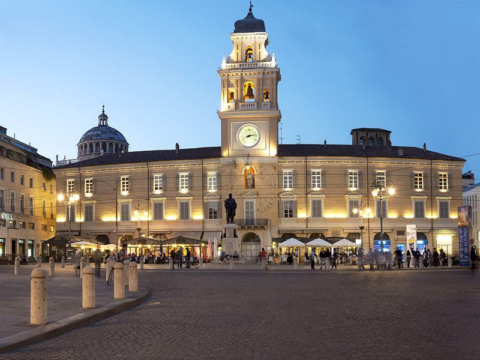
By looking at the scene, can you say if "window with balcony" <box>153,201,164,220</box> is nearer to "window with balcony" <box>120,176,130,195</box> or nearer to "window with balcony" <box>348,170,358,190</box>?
"window with balcony" <box>120,176,130,195</box>

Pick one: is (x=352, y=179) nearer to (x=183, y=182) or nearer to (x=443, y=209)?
(x=443, y=209)

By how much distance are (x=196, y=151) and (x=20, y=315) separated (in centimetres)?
6005

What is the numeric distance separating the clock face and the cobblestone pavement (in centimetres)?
4980

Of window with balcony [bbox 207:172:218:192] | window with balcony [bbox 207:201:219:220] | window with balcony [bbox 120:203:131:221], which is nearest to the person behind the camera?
window with balcony [bbox 207:201:219:220]

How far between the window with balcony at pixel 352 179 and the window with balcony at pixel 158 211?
61.4ft

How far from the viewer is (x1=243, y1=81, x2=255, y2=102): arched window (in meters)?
70.1

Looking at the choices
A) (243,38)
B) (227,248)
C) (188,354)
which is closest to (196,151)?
(243,38)

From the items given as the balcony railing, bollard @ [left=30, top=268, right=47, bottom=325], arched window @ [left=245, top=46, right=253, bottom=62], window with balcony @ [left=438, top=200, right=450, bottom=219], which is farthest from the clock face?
bollard @ [left=30, top=268, right=47, bottom=325]

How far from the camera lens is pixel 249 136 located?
69.1 m

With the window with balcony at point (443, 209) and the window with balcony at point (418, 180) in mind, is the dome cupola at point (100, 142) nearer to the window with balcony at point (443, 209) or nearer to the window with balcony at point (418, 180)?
the window with balcony at point (418, 180)

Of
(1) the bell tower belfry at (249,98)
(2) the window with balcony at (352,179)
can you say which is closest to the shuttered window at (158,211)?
(1) the bell tower belfry at (249,98)

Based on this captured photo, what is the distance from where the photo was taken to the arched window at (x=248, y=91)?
230ft

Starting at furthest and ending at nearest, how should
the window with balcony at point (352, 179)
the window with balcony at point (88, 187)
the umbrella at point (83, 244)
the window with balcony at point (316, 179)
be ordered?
the window with balcony at point (88, 187)
the window with balcony at point (352, 179)
the window with balcony at point (316, 179)
the umbrella at point (83, 244)

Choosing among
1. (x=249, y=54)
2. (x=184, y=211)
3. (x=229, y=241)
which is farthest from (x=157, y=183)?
(x=229, y=241)
